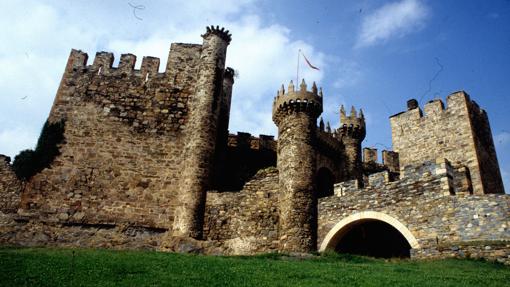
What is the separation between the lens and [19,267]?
9.59 metres

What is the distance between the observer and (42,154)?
1830 cm

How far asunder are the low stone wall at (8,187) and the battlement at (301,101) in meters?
12.7

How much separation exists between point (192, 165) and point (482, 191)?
13504 millimetres

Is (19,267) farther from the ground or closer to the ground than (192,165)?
closer to the ground

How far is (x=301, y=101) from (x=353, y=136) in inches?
→ 216

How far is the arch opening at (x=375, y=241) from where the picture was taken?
1753 centimetres

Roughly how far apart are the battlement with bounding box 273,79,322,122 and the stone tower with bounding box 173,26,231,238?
9.85ft

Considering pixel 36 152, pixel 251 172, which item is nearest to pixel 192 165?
pixel 251 172

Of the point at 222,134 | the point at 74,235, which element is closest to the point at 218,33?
the point at 222,134

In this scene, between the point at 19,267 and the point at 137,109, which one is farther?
the point at 137,109

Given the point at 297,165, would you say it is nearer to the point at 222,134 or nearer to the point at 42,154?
the point at 222,134

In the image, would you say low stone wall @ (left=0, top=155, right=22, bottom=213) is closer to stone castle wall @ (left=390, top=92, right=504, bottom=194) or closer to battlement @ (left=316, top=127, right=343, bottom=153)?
battlement @ (left=316, top=127, right=343, bottom=153)

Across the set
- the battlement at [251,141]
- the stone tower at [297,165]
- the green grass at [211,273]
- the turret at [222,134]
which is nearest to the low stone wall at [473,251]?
the green grass at [211,273]

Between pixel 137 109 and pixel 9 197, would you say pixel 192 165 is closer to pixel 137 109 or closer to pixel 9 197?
pixel 137 109
